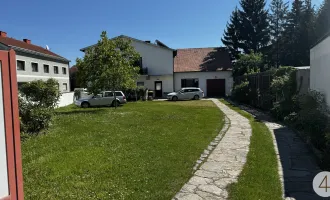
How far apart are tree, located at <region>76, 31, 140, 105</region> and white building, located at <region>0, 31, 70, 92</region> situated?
8048mm

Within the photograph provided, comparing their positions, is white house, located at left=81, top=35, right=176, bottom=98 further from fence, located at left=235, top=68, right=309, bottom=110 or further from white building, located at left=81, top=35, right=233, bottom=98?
fence, located at left=235, top=68, right=309, bottom=110

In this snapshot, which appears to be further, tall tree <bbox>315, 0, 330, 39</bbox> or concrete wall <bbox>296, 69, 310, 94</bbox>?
tall tree <bbox>315, 0, 330, 39</bbox>

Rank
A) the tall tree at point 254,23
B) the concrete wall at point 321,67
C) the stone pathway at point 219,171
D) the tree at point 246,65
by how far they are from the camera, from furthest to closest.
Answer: the tall tree at point 254,23, the tree at point 246,65, the concrete wall at point 321,67, the stone pathway at point 219,171

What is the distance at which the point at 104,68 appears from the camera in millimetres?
16297

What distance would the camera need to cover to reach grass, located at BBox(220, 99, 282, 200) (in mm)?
3961

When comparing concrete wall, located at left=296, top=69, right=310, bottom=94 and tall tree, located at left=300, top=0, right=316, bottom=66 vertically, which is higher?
tall tree, located at left=300, top=0, right=316, bottom=66

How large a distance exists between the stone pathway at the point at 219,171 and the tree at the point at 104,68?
10206 mm

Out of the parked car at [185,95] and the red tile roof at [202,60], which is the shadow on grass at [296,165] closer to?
the parked car at [185,95]

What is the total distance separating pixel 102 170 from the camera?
194 inches

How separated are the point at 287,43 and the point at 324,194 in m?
41.8

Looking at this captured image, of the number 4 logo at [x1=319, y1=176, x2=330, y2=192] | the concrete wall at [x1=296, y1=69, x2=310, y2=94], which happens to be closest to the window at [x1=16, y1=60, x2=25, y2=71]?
the concrete wall at [x1=296, y1=69, x2=310, y2=94]

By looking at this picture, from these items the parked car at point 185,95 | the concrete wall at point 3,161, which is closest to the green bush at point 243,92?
the parked car at point 185,95

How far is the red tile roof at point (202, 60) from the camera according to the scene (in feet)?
111

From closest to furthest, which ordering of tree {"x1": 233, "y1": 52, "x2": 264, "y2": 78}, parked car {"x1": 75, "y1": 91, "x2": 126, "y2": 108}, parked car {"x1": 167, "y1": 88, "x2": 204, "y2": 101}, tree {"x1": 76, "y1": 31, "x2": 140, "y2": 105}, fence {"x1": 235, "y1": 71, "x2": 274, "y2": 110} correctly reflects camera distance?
1. fence {"x1": 235, "y1": 71, "x2": 274, "y2": 110}
2. tree {"x1": 76, "y1": 31, "x2": 140, "y2": 105}
3. parked car {"x1": 75, "y1": 91, "x2": 126, "y2": 108}
4. parked car {"x1": 167, "y1": 88, "x2": 204, "y2": 101}
5. tree {"x1": 233, "y1": 52, "x2": 264, "y2": 78}
